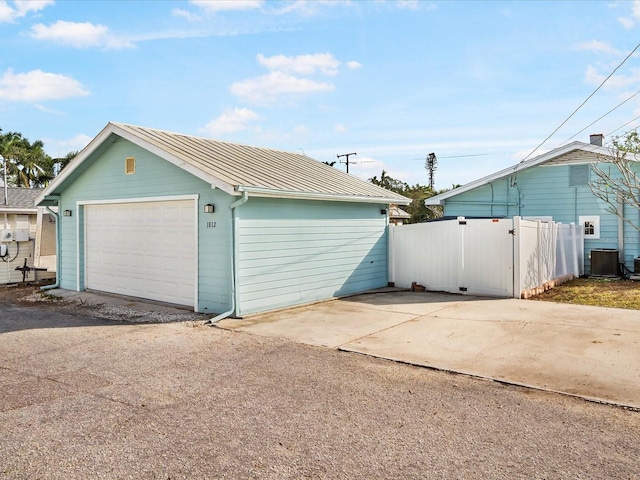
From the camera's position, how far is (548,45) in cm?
1220

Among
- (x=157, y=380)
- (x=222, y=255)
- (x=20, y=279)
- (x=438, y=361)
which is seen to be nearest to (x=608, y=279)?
(x=438, y=361)

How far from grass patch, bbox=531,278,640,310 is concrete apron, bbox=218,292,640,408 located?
0.81 metres

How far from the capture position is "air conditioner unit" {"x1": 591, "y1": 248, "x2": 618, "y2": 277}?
13.8 metres

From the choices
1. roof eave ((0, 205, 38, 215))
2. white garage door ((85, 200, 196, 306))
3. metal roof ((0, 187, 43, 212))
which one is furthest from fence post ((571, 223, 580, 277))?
roof eave ((0, 205, 38, 215))

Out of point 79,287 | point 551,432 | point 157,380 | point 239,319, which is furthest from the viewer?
point 79,287

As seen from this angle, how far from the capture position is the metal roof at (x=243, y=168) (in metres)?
8.70

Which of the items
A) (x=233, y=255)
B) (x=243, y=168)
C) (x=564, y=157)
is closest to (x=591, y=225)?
(x=564, y=157)

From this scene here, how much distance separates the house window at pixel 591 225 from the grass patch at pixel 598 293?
1863 millimetres

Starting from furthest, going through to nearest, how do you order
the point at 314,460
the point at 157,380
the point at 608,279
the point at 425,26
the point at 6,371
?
the point at 608,279 → the point at 425,26 → the point at 6,371 → the point at 157,380 → the point at 314,460

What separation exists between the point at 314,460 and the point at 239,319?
5.22 metres

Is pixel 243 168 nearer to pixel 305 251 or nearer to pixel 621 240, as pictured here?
pixel 305 251

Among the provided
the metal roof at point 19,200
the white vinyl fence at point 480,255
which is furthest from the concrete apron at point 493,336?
the metal roof at point 19,200

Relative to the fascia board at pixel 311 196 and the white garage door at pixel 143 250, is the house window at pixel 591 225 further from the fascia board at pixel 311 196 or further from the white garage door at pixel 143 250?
the white garage door at pixel 143 250

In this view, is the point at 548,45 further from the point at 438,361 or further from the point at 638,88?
the point at 438,361
